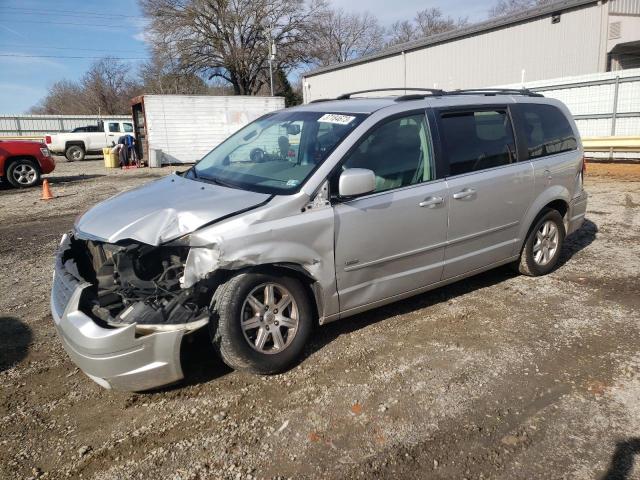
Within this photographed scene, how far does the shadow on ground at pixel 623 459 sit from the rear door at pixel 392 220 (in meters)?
1.76

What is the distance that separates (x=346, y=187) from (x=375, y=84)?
26.6m

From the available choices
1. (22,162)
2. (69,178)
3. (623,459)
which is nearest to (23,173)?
(22,162)

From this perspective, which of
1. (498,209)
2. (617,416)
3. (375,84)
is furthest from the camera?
(375,84)

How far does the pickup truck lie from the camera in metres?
25.2

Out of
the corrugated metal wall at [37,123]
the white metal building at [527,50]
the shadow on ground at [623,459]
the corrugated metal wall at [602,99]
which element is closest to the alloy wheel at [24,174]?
the shadow on ground at [623,459]

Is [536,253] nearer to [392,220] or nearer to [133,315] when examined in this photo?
[392,220]

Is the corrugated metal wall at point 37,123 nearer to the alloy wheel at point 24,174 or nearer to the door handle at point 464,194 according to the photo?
the alloy wheel at point 24,174

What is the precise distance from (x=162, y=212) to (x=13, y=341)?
6.22 ft

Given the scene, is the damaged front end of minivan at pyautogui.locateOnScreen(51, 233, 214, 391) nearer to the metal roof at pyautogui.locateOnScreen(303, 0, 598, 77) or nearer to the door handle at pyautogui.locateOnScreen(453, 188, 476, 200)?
the door handle at pyautogui.locateOnScreen(453, 188, 476, 200)

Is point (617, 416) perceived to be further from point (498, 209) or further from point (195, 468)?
point (195, 468)

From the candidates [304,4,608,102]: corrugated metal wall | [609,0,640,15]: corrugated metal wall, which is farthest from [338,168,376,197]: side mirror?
[609,0,640,15]: corrugated metal wall

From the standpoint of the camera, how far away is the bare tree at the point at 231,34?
37.7 meters

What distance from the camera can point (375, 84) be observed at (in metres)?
28.4

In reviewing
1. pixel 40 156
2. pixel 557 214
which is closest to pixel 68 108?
pixel 40 156
